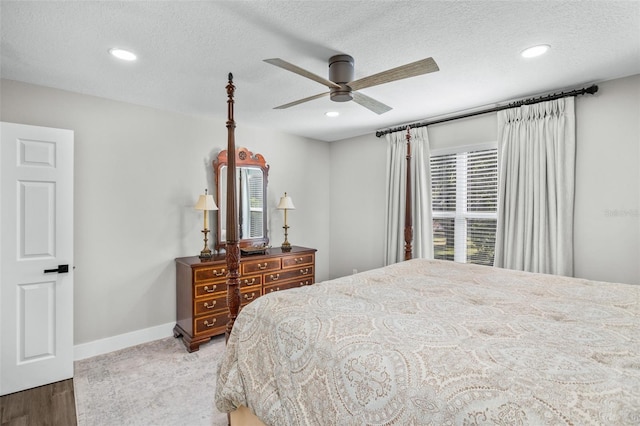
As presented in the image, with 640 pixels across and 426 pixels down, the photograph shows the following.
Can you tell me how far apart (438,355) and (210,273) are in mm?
2664

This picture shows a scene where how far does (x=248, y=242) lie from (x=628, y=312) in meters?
3.53

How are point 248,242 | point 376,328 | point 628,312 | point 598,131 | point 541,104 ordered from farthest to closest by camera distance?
point 248,242 < point 541,104 < point 598,131 < point 628,312 < point 376,328

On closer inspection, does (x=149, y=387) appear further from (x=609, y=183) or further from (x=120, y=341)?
(x=609, y=183)

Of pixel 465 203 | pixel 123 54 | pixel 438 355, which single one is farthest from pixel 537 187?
pixel 123 54

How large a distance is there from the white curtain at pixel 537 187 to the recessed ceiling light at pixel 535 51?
3.10 ft

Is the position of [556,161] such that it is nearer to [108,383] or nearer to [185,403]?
[185,403]

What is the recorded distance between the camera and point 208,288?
3.20 meters

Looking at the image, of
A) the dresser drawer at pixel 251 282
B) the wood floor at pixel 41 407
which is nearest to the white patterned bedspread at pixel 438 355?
the wood floor at pixel 41 407

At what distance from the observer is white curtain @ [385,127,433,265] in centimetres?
387

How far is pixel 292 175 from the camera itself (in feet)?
15.3

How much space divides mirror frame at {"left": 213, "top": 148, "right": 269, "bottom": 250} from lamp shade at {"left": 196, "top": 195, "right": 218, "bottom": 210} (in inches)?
10.2

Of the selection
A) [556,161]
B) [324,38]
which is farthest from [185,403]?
[556,161]

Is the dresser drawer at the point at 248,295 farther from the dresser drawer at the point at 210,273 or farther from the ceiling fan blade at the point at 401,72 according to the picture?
the ceiling fan blade at the point at 401,72

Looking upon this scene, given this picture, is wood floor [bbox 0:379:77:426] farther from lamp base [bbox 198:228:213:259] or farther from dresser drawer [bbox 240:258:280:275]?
dresser drawer [bbox 240:258:280:275]
